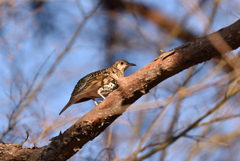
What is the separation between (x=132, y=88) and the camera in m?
3.56

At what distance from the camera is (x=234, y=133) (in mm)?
5805

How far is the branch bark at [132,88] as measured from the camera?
3.13 meters

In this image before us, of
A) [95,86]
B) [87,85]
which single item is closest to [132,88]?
[95,86]

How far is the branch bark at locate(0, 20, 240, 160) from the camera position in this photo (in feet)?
10.3

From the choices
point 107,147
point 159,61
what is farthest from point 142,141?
point 159,61

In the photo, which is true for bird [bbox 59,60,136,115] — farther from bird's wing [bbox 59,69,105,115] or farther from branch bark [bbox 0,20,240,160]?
branch bark [bbox 0,20,240,160]

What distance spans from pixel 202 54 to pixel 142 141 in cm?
265

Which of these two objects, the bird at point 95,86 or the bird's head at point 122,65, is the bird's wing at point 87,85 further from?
the bird's head at point 122,65

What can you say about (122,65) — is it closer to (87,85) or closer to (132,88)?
(87,85)

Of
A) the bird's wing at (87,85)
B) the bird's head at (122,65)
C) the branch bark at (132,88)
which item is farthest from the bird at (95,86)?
the branch bark at (132,88)

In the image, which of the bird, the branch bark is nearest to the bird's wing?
the bird

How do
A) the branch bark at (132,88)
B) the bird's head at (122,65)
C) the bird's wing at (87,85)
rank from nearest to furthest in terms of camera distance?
1. the branch bark at (132,88)
2. the bird's wing at (87,85)
3. the bird's head at (122,65)

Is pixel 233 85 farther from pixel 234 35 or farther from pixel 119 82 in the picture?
pixel 119 82

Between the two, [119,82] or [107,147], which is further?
[107,147]
